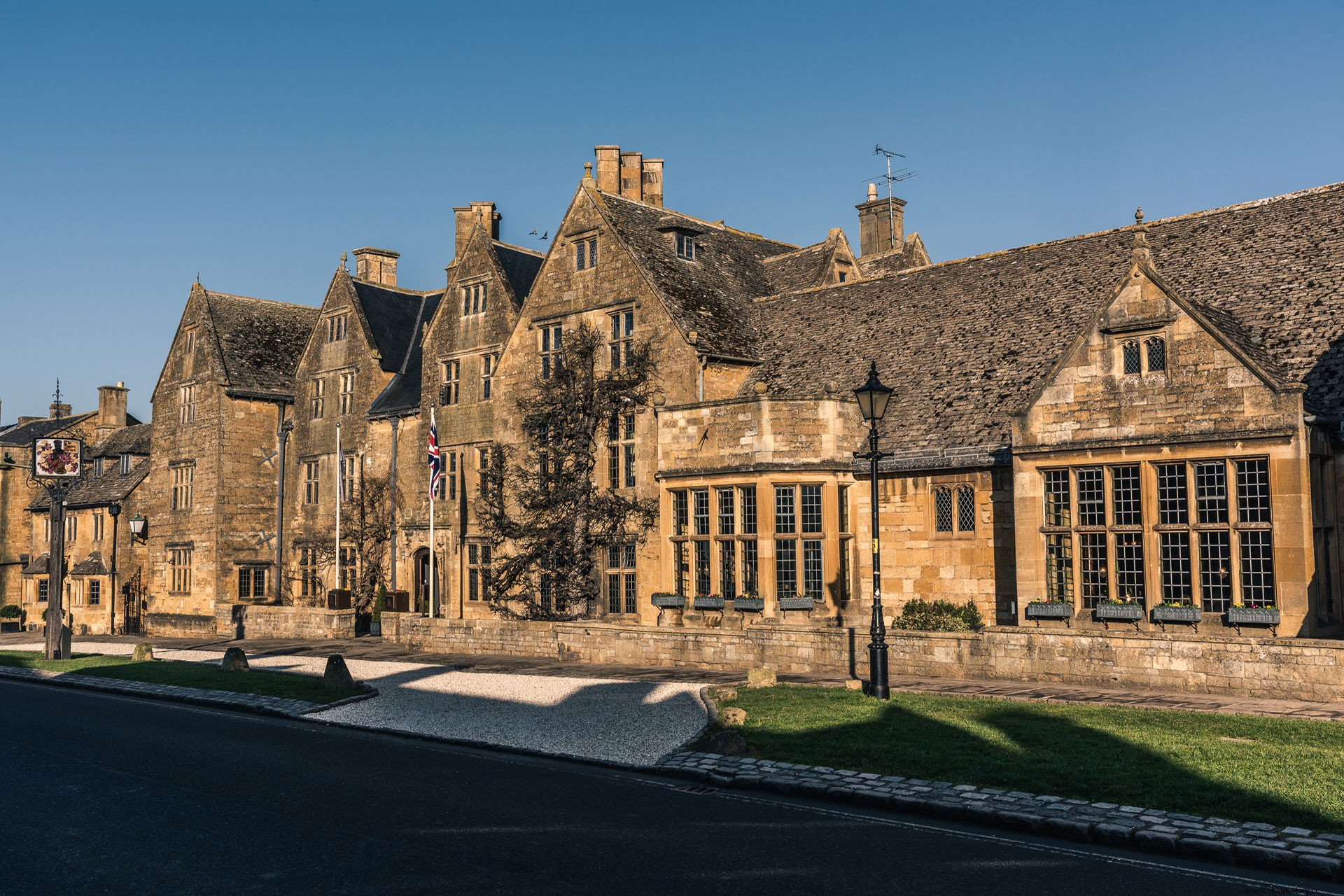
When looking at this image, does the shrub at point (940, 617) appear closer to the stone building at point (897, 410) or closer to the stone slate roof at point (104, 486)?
the stone building at point (897, 410)

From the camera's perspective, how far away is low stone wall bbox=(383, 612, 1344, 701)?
16.8 metres

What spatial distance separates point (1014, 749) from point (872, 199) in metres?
29.6

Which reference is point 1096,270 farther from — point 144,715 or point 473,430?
point 144,715

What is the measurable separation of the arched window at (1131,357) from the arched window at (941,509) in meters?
4.98

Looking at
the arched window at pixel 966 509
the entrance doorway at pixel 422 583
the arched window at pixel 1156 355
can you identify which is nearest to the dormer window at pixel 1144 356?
the arched window at pixel 1156 355

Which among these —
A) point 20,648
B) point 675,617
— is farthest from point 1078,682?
point 20,648

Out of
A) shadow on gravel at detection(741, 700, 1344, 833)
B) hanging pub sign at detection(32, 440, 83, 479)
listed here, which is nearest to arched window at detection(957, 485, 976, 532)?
shadow on gravel at detection(741, 700, 1344, 833)

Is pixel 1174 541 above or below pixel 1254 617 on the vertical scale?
above

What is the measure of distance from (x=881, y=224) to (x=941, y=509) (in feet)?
58.6

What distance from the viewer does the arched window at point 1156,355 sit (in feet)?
67.1

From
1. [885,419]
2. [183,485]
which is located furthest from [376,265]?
[885,419]

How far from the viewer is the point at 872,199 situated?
3997cm

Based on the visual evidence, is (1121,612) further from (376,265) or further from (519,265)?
(376,265)

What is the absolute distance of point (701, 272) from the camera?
33719 mm
